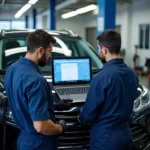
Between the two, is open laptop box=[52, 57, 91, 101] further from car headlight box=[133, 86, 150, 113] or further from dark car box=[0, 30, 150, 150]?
car headlight box=[133, 86, 150, 113]

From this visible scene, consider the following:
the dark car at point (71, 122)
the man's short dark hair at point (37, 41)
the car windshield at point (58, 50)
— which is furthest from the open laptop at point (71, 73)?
the man's short dark hair at point (37, 41)

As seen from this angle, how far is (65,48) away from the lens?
439cm

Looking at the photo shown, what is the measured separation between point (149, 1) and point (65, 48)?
449 inches

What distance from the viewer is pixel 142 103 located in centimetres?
328

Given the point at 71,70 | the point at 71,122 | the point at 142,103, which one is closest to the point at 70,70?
the point at 71,70

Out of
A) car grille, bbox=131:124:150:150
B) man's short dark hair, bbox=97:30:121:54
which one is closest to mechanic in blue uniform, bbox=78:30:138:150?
man's short dark hair, bbox=97:30:121:54

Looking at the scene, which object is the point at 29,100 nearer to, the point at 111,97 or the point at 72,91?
the point at 111,97

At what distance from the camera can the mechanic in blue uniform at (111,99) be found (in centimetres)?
226

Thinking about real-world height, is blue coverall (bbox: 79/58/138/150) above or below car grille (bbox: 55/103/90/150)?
above

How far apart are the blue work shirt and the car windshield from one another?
1.65 meters

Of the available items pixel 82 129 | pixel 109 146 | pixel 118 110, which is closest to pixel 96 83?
pixel 118 110

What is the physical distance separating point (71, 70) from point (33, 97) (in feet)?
4.81

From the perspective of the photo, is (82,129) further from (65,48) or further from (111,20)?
(111,20)

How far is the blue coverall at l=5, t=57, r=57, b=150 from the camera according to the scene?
6.59ft
